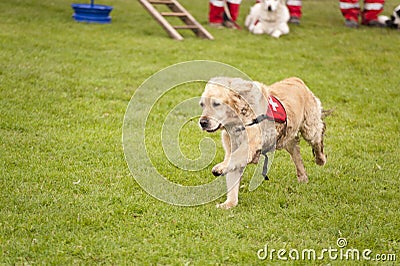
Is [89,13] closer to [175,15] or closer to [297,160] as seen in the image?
[175,15]

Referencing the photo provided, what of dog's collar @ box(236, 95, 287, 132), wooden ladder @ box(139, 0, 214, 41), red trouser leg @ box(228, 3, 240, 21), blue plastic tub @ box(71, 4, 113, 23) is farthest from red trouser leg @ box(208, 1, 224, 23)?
dog's collar @ box(236, 95, 287, 132)

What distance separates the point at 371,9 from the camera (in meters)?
13.3

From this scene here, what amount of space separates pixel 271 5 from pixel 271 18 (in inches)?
10.8

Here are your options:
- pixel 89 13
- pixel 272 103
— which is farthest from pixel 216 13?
pixel 272 103

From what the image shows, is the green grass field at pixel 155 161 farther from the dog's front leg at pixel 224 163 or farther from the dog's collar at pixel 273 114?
the dog's collar at pixel 273 114

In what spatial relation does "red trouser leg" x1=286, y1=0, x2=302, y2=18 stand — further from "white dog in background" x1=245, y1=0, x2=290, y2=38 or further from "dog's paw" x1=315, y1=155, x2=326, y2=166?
"dog's paw" x1=315, y1=155, x2=326, y2=166

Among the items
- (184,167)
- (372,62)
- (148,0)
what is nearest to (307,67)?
(372,62)

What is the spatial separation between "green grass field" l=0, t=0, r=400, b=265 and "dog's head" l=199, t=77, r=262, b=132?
75cm

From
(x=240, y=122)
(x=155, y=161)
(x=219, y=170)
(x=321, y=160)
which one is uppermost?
(x=240, y=122)

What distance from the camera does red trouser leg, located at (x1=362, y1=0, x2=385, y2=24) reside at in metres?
13.2

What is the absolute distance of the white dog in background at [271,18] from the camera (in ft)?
39.4

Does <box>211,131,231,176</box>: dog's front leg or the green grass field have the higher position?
<box>211,131,231,176</box>: dog's front leg

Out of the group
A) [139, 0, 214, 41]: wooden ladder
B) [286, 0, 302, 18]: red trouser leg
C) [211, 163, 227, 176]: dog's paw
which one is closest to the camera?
[211, 163, 227, 176]: dog's paw

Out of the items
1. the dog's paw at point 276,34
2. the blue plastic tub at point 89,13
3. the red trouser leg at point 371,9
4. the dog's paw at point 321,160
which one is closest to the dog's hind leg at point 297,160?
the dog's paw at point 321,160
